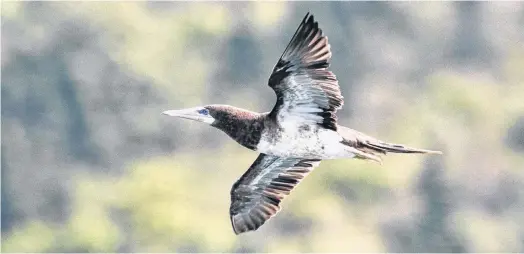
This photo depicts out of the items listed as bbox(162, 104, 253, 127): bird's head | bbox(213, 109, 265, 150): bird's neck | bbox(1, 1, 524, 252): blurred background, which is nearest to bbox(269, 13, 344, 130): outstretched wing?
bbox(213, 109, 265, 150): bird's neck

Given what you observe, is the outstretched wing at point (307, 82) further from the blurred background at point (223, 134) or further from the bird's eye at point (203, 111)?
the blurred background at point (223, 134)

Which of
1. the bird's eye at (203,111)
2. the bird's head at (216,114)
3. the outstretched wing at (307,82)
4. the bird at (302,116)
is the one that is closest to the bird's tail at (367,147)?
the bird at (302,116)

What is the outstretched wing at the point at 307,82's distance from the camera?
8.50 meters

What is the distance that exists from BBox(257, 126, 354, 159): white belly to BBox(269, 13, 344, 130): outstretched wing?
0.07 m

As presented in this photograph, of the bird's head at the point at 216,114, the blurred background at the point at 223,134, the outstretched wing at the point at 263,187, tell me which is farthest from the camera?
the blurred background at the point at 223,134

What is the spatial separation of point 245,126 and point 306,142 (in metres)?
0.49

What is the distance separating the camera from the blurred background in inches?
1465

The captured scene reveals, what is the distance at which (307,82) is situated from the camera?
8.76 meters

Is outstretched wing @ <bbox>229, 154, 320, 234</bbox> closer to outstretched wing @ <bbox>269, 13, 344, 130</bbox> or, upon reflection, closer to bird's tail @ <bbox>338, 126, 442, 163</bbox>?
bird's tail @ <bbox>338, 126, 442, 163</bbox>

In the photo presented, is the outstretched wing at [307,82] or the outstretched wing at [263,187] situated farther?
the outstretched wing at [263,187]

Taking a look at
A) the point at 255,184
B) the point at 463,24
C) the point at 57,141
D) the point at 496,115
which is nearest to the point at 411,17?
the point at 463,24

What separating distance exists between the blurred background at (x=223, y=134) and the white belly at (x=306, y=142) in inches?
872

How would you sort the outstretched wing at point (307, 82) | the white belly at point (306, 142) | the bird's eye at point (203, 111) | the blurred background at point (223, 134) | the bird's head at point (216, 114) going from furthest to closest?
the blurred background at point (223, 134) < the bird's eye at point (203, 111) < the bird's head at point (216, 114) < the white belly at point (306, 142) < the outstretched wing at point (307, 82)

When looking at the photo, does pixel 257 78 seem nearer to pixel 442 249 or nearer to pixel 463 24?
pixel 463 24
